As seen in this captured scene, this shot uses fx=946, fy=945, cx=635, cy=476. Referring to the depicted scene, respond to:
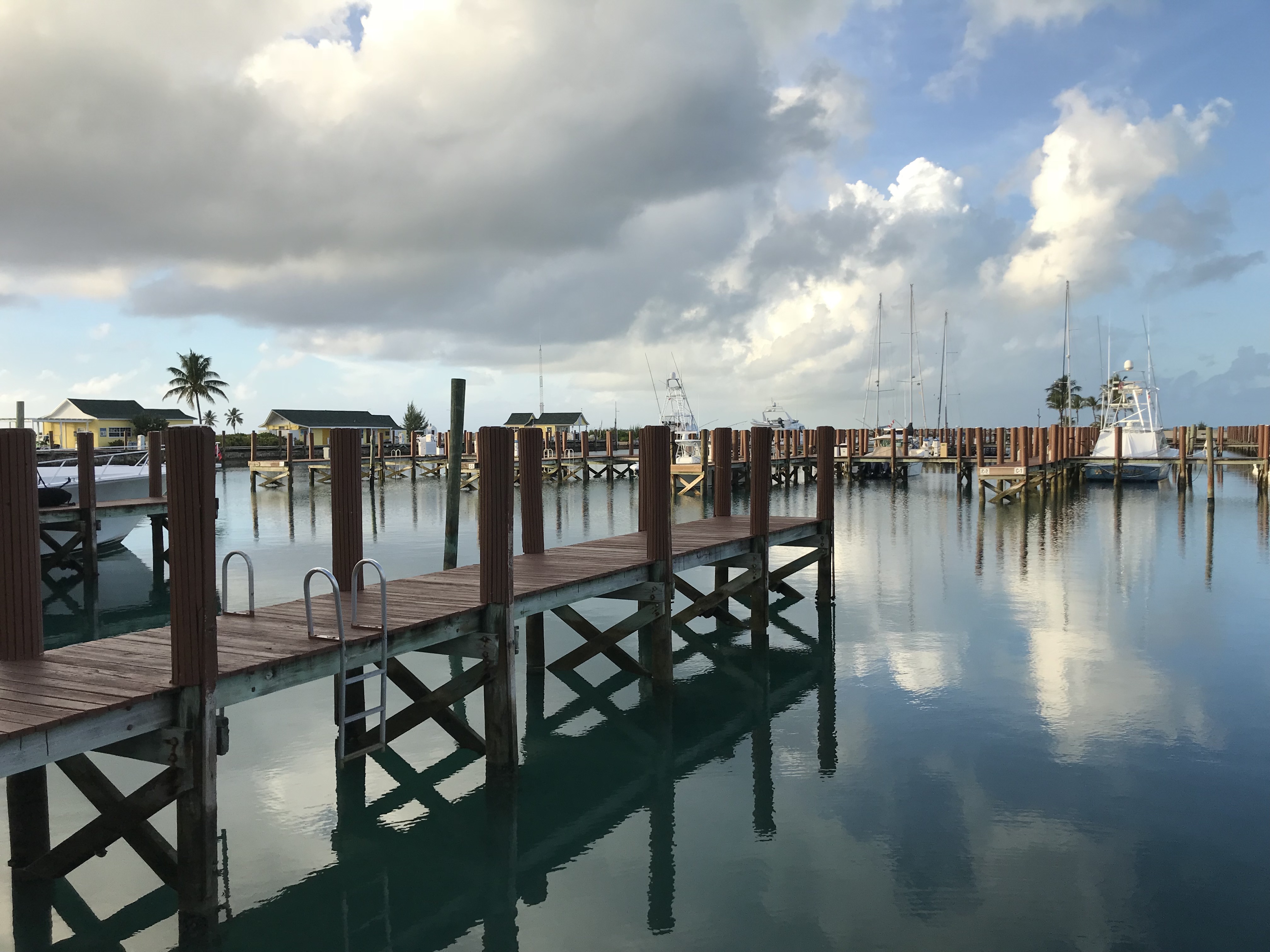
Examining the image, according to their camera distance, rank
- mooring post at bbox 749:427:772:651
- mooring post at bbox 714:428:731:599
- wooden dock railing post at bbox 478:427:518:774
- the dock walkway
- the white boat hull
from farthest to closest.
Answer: the white boat hull → mooring post at bbox 714:428:731:599 → mooring post at bbox 749:427:772:651 → wooden dock railing post at bbox 478:427:518:774 → the dock walkway

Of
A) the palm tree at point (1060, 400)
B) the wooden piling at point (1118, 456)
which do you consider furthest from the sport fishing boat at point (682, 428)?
the palm tree at point (1060, 400)

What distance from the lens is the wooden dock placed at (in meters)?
6.00

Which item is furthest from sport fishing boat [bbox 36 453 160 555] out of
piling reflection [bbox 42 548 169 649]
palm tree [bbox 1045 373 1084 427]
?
palm tree [bbox 1045 373 1084 427]

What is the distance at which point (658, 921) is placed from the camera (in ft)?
22.3

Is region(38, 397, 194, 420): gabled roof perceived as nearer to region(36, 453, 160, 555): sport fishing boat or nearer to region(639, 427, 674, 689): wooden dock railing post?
region(36, 453, 160, 555): sport fishing boat

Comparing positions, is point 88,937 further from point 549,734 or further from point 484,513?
point 549,734

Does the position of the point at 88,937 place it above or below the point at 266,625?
below

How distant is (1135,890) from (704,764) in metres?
4.18

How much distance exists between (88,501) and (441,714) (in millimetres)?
15182

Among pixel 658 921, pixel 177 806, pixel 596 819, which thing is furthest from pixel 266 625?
pixel 658 921

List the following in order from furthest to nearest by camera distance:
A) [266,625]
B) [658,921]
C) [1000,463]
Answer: [1000,463] → [266,625] → [658,921]

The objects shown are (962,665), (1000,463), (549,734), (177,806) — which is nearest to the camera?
(177,806)

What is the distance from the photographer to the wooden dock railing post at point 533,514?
12359 millimetres

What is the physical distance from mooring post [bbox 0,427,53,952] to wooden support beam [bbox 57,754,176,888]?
483mm
